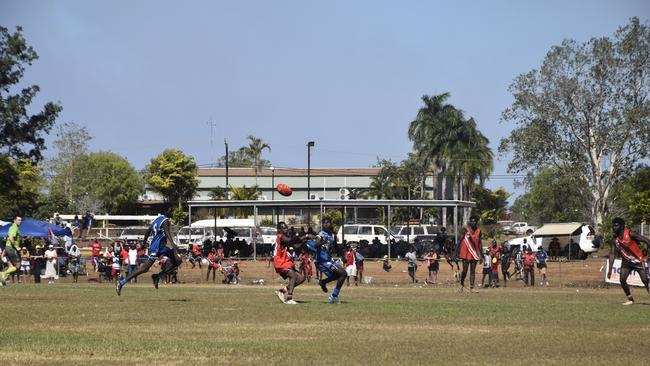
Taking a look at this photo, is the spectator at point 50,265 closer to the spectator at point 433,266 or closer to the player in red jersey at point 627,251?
the spectator at point 433,266

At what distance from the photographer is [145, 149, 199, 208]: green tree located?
375ft

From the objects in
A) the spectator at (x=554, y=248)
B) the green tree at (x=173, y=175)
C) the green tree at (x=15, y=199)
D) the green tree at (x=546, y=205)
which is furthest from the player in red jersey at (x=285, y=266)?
the green tree at (x=546, y=205)

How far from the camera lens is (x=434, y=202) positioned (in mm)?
58906

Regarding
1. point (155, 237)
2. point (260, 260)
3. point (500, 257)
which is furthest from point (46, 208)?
point (155, 237)

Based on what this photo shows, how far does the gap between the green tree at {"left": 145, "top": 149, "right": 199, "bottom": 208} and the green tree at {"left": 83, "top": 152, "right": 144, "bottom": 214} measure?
25.1 feet

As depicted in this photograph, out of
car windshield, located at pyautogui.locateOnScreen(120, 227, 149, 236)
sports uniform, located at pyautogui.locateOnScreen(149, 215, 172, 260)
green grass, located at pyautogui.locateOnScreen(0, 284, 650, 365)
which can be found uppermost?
car windshield, located at pyautogui.locateOnScreen(120, 227, 149, 236)

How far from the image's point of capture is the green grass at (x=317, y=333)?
12820mm

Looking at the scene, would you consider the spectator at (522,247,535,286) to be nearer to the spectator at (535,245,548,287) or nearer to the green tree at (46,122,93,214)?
the spectator at (535,245,548,287)

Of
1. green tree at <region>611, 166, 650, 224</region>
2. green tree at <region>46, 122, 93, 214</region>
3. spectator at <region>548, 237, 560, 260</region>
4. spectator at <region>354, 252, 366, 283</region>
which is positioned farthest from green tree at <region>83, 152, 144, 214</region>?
spectator at <region>354, 252, 366, 283</region>

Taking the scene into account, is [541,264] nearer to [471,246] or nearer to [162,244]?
[471,246]

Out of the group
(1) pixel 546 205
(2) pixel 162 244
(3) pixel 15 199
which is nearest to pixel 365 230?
(3) pixel 15 199

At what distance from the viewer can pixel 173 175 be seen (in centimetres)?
11431

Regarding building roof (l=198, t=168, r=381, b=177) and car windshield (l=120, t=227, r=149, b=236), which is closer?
car windshield (l=120, t=227, r=149, b=236)

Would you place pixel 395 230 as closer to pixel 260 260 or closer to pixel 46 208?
pixel 260 260
